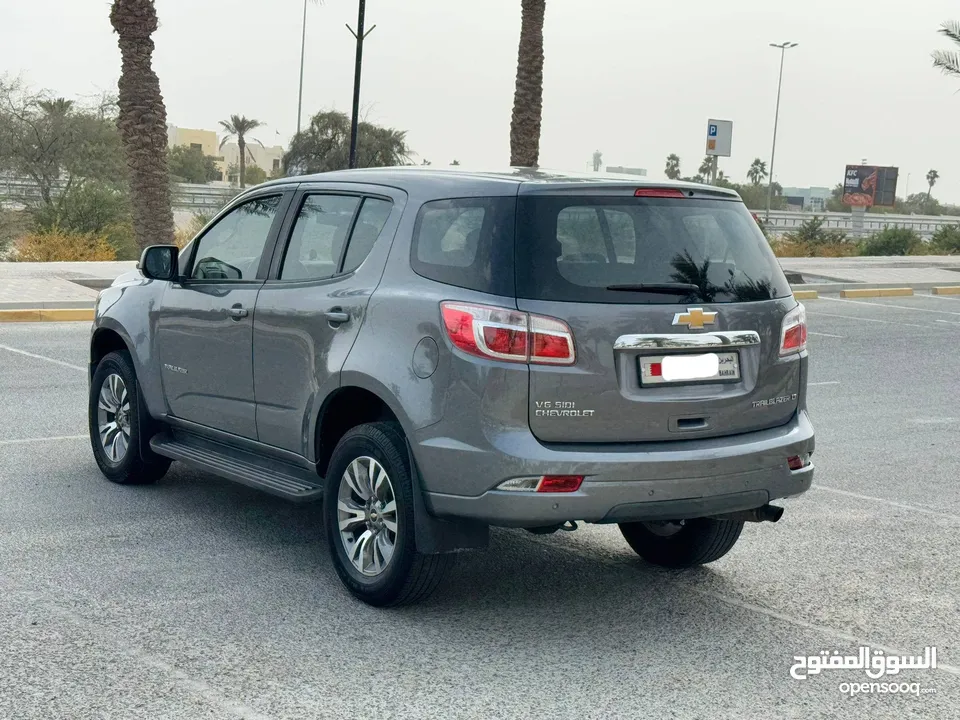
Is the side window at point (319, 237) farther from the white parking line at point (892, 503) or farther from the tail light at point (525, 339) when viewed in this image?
the white parking line at point (892, 503)

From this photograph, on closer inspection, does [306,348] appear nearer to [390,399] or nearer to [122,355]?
[390,399]

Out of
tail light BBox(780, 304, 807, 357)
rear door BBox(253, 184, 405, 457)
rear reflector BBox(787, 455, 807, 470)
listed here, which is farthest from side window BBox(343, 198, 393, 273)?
rear reflector BBox(787, 455, 807, 470)

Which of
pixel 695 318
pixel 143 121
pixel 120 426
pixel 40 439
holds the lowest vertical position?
pixel 40 439

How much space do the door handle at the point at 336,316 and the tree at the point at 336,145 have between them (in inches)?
1662

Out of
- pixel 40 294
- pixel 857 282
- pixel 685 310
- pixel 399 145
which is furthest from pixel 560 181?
pixel 399 145

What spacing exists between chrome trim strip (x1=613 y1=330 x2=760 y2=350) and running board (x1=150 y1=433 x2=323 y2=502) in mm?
1605

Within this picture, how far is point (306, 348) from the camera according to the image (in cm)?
551

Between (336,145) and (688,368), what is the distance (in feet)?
145

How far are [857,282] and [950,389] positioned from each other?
545 inches

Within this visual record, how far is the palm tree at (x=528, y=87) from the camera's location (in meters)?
23.4

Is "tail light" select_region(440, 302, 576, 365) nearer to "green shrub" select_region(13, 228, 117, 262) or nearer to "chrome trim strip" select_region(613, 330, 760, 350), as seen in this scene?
"chrome trim strip" select_region(613, 330, 760, 350)

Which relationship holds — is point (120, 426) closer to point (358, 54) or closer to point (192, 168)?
point (358, 54)

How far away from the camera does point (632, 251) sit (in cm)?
490

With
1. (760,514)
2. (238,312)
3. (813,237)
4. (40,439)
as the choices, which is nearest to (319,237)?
(238,312)
